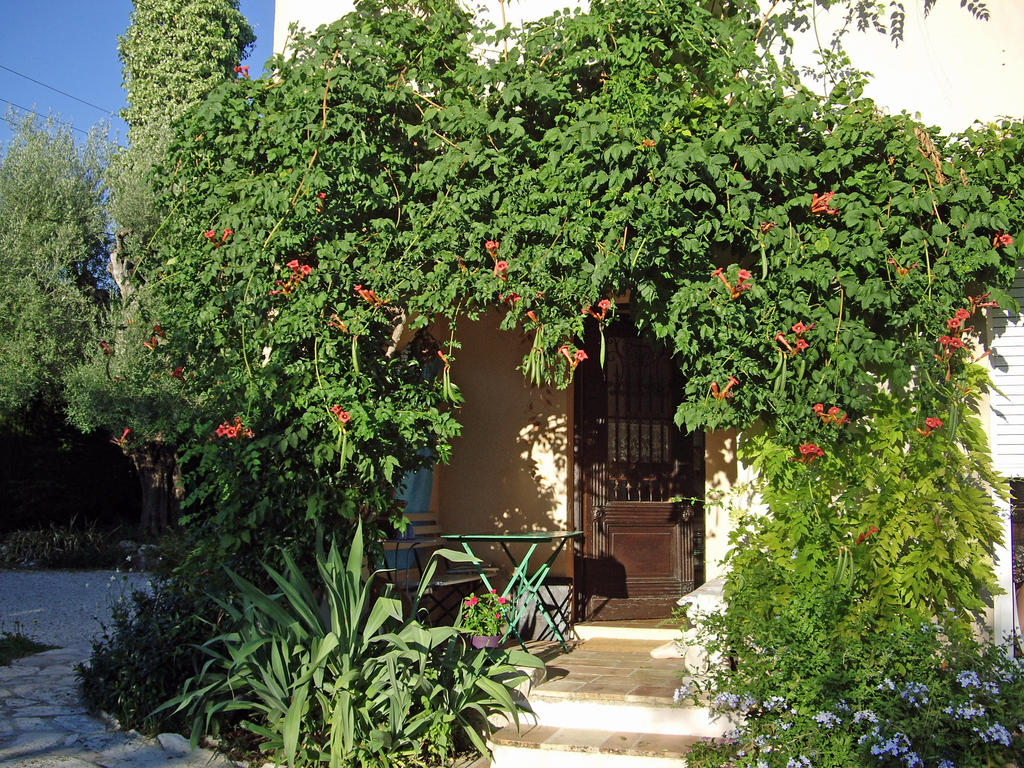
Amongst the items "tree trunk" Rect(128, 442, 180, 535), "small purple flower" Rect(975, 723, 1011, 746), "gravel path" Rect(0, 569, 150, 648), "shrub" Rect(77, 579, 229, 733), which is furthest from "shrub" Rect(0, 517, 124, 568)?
"small purple flower" Rect(975, 723, 1011, 746)

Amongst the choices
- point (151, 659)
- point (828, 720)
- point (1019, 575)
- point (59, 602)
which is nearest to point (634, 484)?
point (1019, 575)

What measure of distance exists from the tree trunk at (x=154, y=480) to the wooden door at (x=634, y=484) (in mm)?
8721

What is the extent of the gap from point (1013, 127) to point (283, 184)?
3921mm

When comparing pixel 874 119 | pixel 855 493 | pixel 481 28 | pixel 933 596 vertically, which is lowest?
pixel 933 596

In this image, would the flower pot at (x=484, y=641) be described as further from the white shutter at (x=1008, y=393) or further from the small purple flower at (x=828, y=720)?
the white shutter at (x=1008, y=393)

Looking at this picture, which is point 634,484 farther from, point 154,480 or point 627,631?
point 154,480

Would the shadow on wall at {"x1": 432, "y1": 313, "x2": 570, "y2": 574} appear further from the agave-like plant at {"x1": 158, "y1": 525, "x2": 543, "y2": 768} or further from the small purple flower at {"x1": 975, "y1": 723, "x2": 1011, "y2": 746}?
the small purple flower at {"x1": 975, "y1": 723, "x2": 1011, "y2": 746}

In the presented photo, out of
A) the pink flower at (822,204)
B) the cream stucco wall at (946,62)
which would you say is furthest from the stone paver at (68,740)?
the cream stucco wall at (946,62)

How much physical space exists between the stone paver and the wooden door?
318 centimetres

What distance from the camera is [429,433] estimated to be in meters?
5.08

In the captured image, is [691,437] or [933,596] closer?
[933,596]

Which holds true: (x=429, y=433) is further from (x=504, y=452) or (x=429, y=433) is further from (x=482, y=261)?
(x=504, y=452)

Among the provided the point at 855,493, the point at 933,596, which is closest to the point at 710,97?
the point at 855,493

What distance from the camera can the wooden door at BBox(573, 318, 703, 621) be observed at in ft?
22.0
